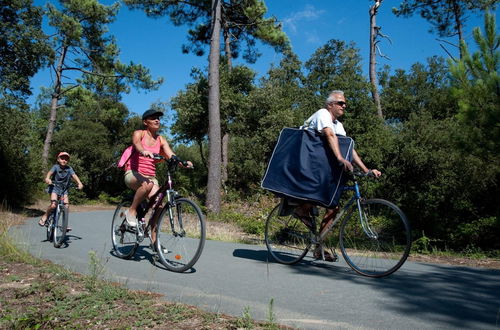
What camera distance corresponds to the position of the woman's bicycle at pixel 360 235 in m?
4.15

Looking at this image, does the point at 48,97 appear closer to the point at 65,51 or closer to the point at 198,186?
the point at 65,51

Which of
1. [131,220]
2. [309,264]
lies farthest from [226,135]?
[309,264]

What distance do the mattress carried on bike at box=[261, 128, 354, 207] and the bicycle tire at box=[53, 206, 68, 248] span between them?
4.14 m

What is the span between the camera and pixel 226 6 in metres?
22.9

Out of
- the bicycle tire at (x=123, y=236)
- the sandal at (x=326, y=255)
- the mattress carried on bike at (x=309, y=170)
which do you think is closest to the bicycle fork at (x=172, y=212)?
the bicycle tire at (x=123, y=236)

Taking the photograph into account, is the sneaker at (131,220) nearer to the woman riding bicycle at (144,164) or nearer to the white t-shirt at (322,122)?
the woman riding bicycle at (144,164)

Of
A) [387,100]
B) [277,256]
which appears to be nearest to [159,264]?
[277,256]

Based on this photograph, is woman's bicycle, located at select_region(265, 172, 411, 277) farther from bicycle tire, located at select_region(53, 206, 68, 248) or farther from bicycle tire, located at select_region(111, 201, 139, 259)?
bicycle tire, located at select_region(53, 206, 68, 248)

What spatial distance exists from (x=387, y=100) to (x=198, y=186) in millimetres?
25169

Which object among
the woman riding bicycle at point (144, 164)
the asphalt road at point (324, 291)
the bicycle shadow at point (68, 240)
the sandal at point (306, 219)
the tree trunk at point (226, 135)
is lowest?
the bicycle shadow at point (68, 240)

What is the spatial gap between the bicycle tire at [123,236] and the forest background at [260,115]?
6.87 metres

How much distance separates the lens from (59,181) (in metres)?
7.85

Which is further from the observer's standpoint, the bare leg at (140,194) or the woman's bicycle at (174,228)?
the bare leg at (140,194)

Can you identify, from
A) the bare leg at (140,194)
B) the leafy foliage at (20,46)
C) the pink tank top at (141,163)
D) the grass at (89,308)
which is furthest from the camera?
the leafy foliage at (20,46)
